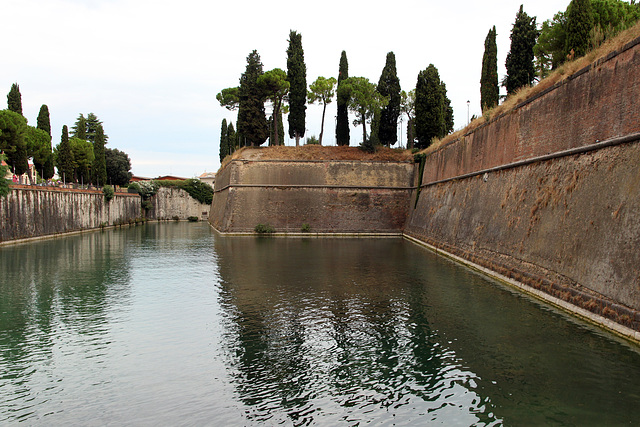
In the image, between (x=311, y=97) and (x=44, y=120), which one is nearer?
(x=311, y=97)

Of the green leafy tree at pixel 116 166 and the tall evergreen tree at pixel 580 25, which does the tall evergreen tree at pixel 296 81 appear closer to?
the tall evergreen tree at pixel 580 25

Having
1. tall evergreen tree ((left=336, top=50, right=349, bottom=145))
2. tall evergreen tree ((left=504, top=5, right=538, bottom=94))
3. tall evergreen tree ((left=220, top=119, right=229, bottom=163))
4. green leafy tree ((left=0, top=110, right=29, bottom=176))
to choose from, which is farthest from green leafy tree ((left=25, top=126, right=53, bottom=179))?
tall evergreen tree ((left=504, top=5, right=538, bottom=94))

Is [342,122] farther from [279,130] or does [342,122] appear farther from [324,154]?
[279,130]

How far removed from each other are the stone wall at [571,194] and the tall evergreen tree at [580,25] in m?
3.62

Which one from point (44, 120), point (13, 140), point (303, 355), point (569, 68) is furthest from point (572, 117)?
point (44, 120)

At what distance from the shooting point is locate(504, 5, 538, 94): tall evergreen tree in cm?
2003

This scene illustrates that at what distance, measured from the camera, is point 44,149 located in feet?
116

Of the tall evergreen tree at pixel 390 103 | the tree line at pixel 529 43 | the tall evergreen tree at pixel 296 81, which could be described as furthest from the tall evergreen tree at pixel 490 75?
the tall evergreen tree at pixel 296 81

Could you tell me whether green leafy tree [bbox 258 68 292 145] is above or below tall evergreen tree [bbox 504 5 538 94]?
above

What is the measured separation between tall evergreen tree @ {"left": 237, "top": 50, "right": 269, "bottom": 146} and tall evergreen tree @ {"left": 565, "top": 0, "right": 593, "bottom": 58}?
778 inches

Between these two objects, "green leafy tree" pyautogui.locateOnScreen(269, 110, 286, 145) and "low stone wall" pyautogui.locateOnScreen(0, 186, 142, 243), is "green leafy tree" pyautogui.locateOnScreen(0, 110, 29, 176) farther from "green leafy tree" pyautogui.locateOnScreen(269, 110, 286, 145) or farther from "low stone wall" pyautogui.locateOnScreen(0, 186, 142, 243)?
"green leafy tree" pyautogui.locateOnScreen(269, 110, 286, 145)

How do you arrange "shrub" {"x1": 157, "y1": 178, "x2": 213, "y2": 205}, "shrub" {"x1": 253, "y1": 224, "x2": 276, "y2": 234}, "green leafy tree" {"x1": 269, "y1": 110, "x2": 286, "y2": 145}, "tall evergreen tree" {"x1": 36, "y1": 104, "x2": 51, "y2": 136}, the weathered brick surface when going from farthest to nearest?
"shrub" {"x1": 157, "y1": 178, "x2": 213, "y2": 205}
"green leafy tree" {"x1": 269, "y1": 110, "x2": 286, "y2": 145}
"tall evergreen tree" {"x1": 36, "y1": 104, "x2": 51, "y2": 136}
"shrub" {"x1": 253, "y1": 224, "x2": 276, "y2": 234}
the weathered brick surface

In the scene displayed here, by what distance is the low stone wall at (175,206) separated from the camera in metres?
48.2

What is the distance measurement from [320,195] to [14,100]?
23.7m
